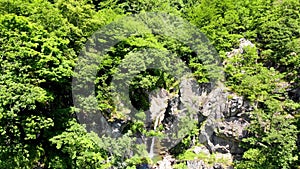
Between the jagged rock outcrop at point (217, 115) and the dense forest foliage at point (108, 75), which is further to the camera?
the jagged rock outcrop at point (217, 115)

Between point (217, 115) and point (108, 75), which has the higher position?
point (108, 75)

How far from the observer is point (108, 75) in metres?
16.0

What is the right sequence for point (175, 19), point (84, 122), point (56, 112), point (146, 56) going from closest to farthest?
point (56, 112), point (84, 122), point (146, 56), point (175, 19)

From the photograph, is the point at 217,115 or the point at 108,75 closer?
the point at 108,75

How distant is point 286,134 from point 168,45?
27.2ft

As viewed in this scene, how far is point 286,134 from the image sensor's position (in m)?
16.0

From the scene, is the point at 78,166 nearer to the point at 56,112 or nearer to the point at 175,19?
the point at 56,112

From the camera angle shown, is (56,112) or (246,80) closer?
(56,112)

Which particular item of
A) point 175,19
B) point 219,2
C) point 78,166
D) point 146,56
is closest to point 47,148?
point 78,166

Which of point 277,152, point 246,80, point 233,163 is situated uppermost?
point 246,80

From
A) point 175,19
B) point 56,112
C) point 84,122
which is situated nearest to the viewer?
point 56,112

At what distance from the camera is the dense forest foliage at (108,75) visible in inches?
493

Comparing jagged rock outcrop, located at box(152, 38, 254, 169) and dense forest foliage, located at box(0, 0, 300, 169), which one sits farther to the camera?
jagged rock outcrop, located at box(152, 38, 254, 169)

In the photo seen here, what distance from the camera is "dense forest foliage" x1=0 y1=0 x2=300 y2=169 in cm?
1252
